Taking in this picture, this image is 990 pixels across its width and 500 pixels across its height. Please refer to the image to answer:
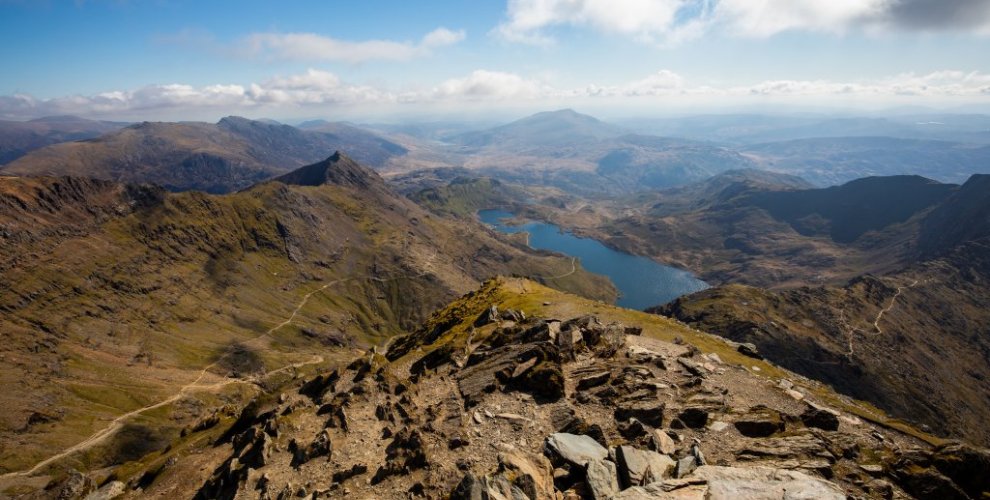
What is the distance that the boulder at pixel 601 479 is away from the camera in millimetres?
26703

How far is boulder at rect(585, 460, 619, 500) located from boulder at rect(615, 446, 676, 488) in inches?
23.3

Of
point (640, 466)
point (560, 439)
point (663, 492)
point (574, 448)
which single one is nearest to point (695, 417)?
point (640, 466)

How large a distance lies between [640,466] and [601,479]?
282 centimetres

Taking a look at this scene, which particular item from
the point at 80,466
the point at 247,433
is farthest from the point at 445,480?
the point at 80,466

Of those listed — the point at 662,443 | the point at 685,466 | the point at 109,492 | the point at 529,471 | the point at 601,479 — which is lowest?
the point at 109,492

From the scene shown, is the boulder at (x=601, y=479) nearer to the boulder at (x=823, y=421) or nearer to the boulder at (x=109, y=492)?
the boulder at (x=823, y=421)

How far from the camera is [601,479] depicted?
27688 mm

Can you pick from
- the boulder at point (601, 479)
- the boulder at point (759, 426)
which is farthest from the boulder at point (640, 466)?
the boulder at point (759, 426)

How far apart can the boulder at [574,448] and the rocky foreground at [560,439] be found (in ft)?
0.42

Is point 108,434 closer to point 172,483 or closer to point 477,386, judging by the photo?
point 172,483

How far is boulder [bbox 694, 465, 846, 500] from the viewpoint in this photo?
24.9 metres

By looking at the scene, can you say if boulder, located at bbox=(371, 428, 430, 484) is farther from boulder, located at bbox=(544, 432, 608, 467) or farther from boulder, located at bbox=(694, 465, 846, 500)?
boulder, located at bbox=(694, 465, 846, 500)

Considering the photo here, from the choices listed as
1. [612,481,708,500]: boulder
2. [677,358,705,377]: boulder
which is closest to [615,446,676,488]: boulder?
[612,481,708,500]: boulder

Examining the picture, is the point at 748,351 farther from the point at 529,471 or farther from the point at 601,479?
the point at 529,471
